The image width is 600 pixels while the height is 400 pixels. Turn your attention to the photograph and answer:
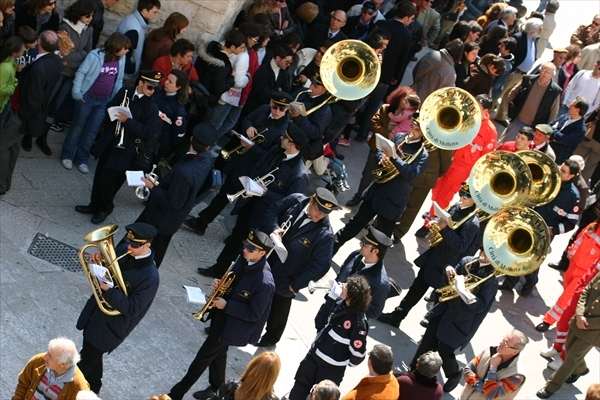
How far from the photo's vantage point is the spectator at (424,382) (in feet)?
26.4

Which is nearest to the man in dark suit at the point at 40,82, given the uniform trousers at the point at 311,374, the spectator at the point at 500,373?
the uniform trousers at the point at 311,374

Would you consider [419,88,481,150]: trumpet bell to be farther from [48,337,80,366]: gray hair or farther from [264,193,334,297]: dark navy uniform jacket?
[48,337,80,366]: gray hair

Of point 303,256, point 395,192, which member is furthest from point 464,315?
point 395,192

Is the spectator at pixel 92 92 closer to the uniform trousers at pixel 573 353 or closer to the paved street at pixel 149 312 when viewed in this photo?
the paved street at pixel 149 312

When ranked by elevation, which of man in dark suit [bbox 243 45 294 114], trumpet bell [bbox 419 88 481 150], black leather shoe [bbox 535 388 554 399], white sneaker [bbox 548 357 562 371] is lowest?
black leather shoe [bbox 535 388 554 399]

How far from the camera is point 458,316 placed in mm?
9508

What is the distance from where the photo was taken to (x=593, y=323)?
10.2 meters

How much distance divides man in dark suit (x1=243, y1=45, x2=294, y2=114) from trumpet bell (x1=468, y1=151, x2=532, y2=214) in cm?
241

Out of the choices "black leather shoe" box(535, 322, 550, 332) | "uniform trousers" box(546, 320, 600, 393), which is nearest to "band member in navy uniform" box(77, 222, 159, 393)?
"uniform trousers" box(546, 320, 600, 393)

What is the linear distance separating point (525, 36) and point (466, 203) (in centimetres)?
633

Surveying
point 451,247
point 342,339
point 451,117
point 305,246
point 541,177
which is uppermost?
point 451,117

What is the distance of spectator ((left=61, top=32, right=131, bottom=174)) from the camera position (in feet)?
35.7

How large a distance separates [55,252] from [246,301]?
2.33 metres

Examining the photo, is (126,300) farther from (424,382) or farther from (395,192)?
(395,192)
